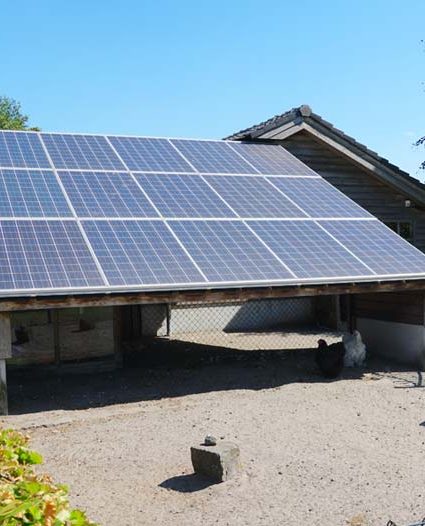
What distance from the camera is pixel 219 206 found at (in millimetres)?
12547

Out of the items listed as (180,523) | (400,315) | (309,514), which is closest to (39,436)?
(180,523)

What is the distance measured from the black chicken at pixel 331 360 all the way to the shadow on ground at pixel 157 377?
0.19 m

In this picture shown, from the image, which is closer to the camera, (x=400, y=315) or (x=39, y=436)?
(x=39, y=436)

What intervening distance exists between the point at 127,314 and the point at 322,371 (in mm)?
7648

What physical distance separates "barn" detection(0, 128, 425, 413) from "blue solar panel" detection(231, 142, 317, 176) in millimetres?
59

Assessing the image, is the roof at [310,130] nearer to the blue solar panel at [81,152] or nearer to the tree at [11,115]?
the blue solar panel at [81,152]

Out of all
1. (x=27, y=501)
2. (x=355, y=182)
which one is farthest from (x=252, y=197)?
(x=27, y=501)

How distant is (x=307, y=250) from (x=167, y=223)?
2.63m

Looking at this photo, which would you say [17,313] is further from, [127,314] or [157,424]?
[127,314]

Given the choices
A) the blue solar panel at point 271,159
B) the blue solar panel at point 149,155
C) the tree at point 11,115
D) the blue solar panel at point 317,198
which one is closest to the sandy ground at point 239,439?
the blue solar panel at point 317,198

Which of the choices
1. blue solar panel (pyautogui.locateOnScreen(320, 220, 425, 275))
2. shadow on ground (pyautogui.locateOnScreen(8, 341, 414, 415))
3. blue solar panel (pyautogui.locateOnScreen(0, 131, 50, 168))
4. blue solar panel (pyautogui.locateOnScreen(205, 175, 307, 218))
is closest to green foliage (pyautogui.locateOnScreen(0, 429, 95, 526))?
shadow on ground (pyautogui.locateOnScreen(8, 341, 414, 415))

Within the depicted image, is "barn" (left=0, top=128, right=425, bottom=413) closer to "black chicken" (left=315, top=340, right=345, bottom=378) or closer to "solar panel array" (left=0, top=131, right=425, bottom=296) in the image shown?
"solar panel array" (left=0, top=131, right=425, bottom=296)

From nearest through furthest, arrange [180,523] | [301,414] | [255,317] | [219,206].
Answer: [180,523] < [301,414] < [219,206] < [255,317]

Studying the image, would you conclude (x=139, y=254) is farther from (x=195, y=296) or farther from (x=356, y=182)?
(x=356, y=182)
